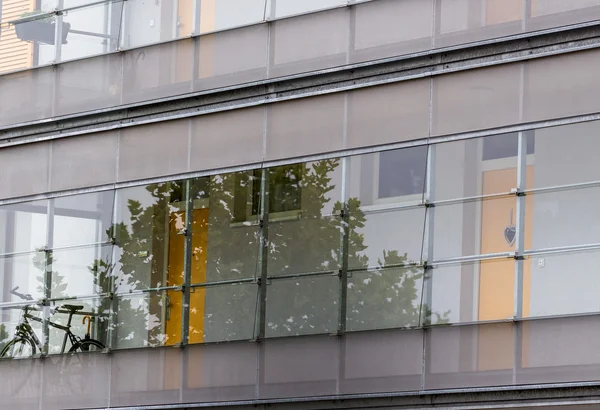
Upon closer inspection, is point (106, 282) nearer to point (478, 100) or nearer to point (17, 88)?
point (17, 88)

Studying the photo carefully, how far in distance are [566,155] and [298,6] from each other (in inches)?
186

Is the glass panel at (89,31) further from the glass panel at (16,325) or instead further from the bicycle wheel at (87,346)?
the bicycle wheel at (87,346)

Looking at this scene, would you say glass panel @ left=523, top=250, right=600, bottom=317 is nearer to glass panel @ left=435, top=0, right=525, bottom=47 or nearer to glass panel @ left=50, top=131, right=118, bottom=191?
glass panel @ left=435, top=0, right=525, bottom=47

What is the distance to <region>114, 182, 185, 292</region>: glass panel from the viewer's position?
76.6 ft

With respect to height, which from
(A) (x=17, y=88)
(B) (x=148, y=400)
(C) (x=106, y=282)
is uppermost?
(A) (x=17, y=88)

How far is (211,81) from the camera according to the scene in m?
23.4

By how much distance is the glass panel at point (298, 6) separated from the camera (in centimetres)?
2222

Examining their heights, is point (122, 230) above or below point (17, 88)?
below

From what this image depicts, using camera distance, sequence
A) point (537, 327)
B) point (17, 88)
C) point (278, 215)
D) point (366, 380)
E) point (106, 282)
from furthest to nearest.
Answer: point (17, 88) < point (106, 282) < point (278, 215) < point (366, 380) < point (537, 327)

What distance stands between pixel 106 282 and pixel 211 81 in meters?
3.22

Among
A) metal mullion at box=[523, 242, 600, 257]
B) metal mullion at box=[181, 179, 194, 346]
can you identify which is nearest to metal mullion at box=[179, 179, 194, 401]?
metal mullion at box=[181, 179, 194, 346]

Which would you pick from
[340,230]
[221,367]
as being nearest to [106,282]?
→ [221,367]

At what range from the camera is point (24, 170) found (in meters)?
25.5

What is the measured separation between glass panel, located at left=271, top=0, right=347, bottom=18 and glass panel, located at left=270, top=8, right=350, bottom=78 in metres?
0.07
